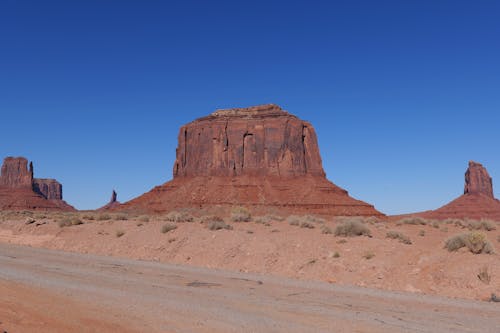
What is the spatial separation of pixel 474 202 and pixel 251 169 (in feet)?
187

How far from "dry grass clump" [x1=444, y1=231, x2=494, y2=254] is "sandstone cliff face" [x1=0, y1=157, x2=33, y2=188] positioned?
159 m

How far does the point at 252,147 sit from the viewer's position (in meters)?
95.1

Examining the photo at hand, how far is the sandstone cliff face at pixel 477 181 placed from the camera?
11531 centimetres

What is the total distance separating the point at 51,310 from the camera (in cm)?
809

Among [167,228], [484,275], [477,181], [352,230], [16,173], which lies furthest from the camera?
[16,173]

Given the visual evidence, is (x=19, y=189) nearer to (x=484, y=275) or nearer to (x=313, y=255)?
(x=313, y=255)

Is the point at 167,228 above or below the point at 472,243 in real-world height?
above

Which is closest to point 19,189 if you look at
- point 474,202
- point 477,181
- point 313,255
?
point 474,202

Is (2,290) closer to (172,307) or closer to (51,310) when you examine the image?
(51,310)

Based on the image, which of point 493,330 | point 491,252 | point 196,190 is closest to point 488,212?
point 196,190

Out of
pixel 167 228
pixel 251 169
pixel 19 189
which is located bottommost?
pixel 167 228

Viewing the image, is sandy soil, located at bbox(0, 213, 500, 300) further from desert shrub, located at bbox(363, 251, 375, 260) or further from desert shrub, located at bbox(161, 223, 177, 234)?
desert shrub, located at bbox(161, 223, 177, 234)

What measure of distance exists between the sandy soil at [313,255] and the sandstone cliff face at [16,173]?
141 metres

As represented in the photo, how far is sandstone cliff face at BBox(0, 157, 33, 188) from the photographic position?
153 meters
